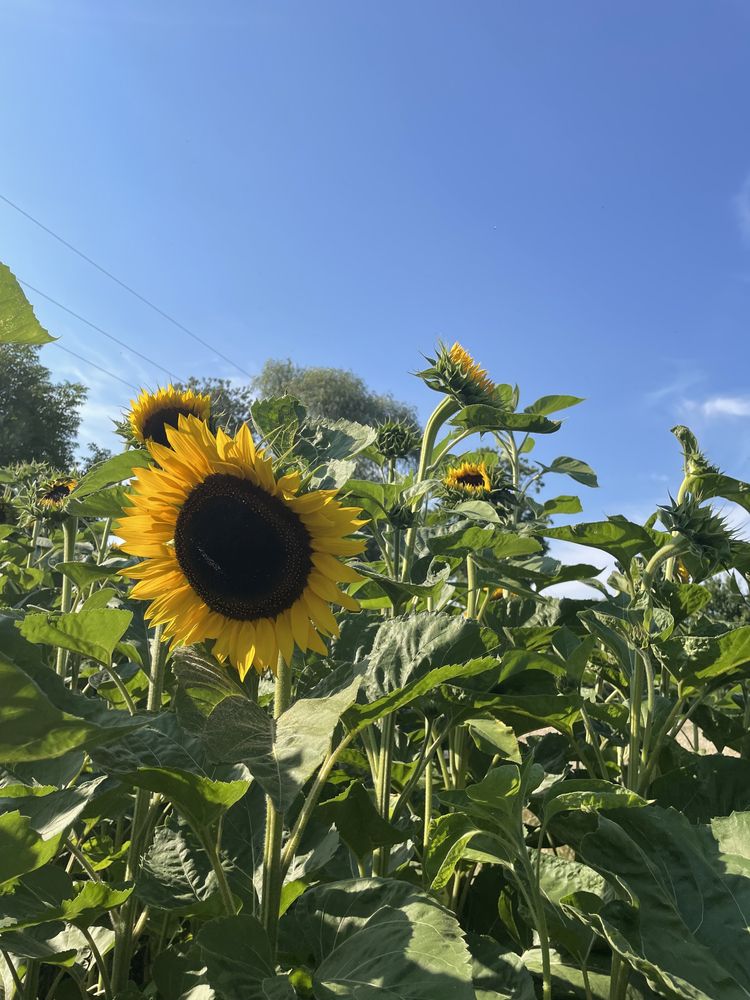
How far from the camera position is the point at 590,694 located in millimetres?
2053

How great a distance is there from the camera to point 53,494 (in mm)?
3068

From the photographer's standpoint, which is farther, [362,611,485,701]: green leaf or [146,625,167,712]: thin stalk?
[146,625,167,712]: thin stalk

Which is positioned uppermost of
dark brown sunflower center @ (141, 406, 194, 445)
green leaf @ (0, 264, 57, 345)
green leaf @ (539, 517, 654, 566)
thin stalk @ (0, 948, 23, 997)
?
green leaf @ (539, 517, 654, 566)

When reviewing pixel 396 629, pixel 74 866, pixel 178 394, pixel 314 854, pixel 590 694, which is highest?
pixel 178 394

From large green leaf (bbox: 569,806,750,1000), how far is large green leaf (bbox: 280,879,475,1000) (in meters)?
0.16

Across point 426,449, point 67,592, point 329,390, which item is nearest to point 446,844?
point 426,449

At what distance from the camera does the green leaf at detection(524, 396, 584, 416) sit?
7.36 ft

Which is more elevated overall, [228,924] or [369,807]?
[369,807]

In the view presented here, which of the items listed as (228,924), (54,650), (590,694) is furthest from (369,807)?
(54,650)

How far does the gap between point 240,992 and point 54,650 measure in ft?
4.92

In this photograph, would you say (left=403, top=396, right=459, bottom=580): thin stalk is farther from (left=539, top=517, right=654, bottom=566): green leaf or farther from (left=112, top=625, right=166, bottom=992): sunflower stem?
(left=112, top=625, right=166, bottom=992): sunflower stem

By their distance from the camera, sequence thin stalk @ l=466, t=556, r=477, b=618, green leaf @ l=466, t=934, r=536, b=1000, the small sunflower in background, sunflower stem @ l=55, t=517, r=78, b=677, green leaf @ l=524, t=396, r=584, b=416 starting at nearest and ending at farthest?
green leaf @ l=466, t=934, r=536, b=1000 → thin stalk @ l=466, t=556, r=477, b=618 → sunflower stem @ l=55, t=517, r=78, b=677 → green leaf @ l=524, t=396, r=584, b=416 → the small sunflower in background

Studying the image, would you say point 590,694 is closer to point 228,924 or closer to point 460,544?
point 460,544

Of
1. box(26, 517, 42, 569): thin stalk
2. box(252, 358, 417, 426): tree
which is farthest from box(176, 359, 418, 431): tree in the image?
box(26, 517, 42, 569): thin stalk
